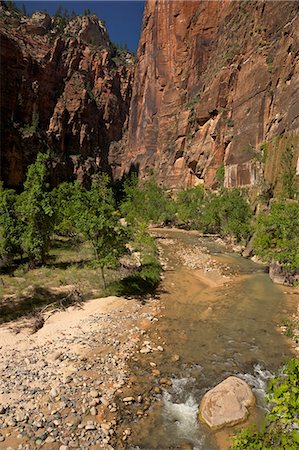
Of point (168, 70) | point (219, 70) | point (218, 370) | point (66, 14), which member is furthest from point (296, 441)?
point (66, 14)

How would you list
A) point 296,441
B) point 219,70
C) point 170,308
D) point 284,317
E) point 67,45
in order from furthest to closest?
point 67,45 → point 219,70 → point 170,308 → point 284,317 → point 296,441

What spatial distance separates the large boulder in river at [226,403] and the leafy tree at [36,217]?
1550cm

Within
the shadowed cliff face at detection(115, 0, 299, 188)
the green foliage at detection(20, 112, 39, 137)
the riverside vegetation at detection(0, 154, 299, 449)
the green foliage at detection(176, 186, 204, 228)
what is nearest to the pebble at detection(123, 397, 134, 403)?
the riverside vegetation at detection(0, 154, 299, 449)

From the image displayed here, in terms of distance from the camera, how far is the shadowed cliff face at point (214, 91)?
41.7 meters

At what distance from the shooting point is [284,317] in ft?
42.4

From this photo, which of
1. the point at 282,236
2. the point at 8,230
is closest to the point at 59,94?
the point at 8,230

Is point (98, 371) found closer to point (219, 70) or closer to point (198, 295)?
point (198, 295)

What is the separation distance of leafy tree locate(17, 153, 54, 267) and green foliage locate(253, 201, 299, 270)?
1467cm

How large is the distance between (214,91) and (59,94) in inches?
1937

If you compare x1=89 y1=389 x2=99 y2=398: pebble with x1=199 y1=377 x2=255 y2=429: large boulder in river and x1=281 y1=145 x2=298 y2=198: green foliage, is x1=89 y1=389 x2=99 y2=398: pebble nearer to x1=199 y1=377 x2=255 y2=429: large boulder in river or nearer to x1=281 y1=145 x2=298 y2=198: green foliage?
x1=199 y1=377 x2=255 y2=429: large boulder in river

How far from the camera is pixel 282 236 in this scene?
1805 cm

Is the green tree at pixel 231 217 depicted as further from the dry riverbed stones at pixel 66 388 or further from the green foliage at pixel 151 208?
the dry riverbed stones at pixel 66 388

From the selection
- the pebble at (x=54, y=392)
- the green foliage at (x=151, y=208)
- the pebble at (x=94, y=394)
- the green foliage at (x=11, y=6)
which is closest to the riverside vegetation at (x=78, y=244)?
the pebble at (x=94, y=394)

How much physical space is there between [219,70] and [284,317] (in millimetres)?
59403
